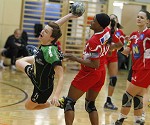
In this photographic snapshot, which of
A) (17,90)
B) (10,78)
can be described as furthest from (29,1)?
(17,90)

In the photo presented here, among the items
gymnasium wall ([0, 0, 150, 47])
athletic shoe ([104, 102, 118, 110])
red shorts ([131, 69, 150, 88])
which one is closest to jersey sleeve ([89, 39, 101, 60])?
red shorts ([131, 69, 150, 88])

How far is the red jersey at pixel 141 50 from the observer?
444cm

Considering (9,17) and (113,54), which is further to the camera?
(9,17)

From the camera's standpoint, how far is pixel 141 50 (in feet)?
14.7

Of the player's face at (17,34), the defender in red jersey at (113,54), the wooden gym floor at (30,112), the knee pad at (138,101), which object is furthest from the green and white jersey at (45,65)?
the player's face at (17,34)

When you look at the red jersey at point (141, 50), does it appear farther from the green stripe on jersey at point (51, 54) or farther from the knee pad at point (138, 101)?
the green stripe on jersey at point (51, 54)

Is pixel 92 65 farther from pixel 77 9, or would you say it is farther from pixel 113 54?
pixel 113 54

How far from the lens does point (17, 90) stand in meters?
7.26

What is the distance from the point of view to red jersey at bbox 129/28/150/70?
4.44m

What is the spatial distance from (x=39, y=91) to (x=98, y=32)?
985 mm

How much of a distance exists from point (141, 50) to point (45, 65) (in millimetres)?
1462

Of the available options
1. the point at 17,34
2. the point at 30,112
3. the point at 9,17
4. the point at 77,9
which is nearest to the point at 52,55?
the point at 77,9

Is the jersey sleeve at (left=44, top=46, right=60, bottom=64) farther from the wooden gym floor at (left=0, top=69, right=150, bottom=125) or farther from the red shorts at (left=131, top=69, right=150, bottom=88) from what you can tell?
the wooden gym floor at (left=0, top=69, right=150, bottom=125)

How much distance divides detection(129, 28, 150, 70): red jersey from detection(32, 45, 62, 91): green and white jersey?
1.33 meters
